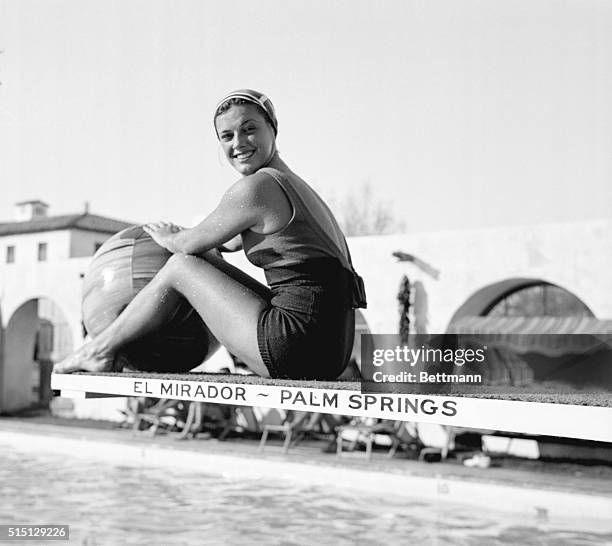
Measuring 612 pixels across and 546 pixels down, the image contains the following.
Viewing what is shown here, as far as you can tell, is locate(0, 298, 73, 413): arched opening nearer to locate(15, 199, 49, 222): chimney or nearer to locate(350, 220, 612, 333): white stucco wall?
locate(350, 220, 612, 333): white stucco wall

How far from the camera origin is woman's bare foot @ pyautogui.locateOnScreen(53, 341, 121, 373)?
4.05m

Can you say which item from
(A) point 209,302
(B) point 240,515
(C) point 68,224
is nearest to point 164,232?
(A) point 209,302

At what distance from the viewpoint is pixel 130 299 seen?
412 centimetres

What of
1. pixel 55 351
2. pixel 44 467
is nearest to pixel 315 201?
pixel 44 467

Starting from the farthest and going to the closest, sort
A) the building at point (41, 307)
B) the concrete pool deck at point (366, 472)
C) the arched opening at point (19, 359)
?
the arched opening at point (19, 359)
the building at point (41, 307)
the concrete pool deck at point (366, 472)

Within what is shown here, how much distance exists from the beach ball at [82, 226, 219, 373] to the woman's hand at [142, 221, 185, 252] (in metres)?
0.09

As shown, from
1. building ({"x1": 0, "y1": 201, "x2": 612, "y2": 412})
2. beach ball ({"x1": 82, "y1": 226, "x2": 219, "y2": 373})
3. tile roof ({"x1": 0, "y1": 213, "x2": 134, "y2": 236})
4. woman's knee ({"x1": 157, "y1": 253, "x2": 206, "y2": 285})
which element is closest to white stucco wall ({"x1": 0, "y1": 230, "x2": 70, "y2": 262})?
tile roof ({"x1": 0, "y1": 213, "x2": 134, "y2": 236})

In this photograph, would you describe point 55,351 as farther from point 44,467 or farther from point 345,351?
point 345,351

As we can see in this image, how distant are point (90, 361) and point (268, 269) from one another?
1072 millimetres

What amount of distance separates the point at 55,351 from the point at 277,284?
23.6 meters

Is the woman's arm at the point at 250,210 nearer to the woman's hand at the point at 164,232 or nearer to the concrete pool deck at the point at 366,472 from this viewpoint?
the woman's hand at the point at 164,232

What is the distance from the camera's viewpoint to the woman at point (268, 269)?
3.53 meters

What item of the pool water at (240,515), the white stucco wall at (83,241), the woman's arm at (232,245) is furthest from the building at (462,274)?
the white stucco wall at (83,241)

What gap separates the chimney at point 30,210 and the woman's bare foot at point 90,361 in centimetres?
3914
